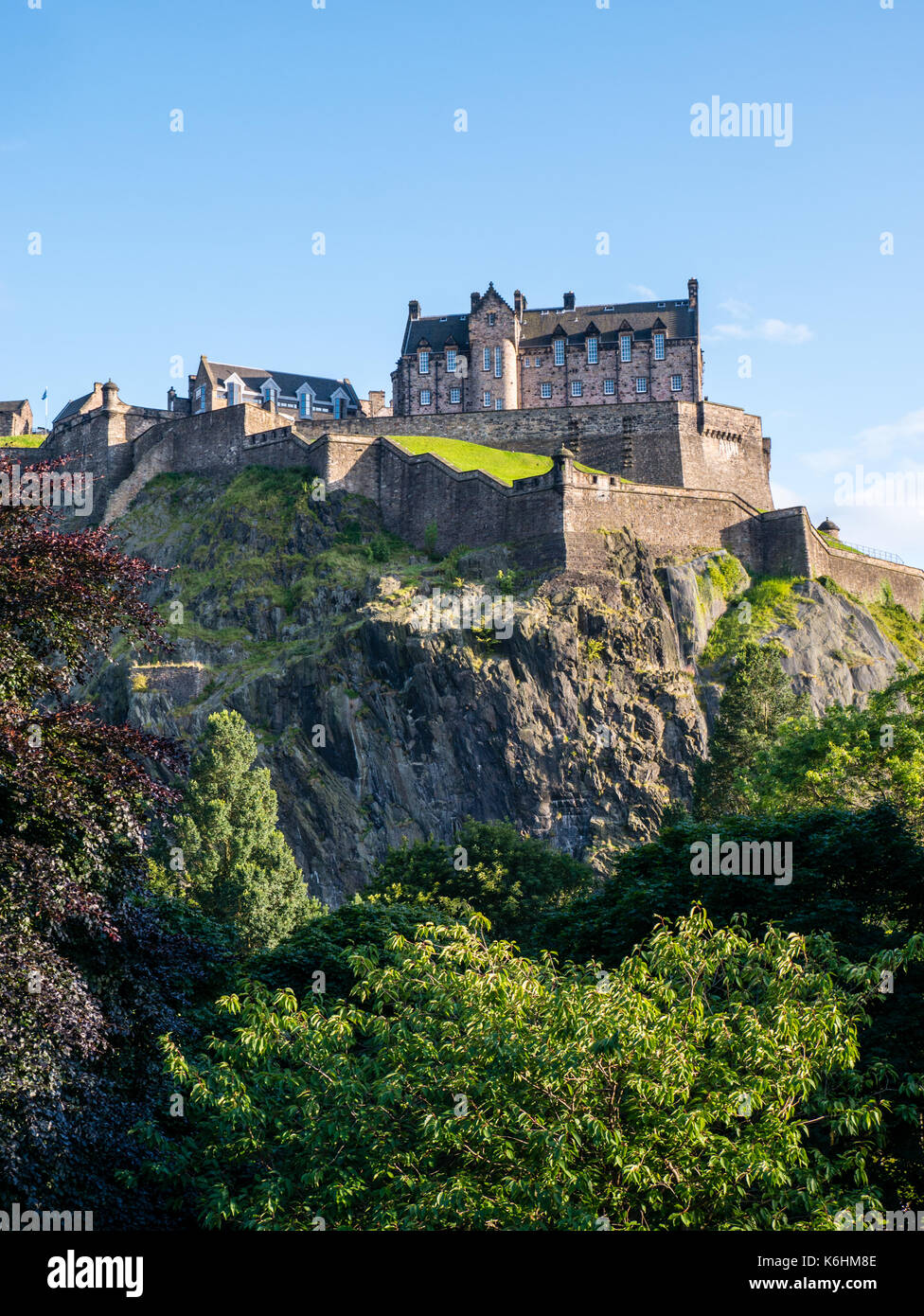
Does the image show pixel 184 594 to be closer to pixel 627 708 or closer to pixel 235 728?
pixel 235 728

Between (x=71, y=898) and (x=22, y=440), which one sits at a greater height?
(x=22, y=440)

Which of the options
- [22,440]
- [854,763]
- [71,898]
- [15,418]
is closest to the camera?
[71,898]

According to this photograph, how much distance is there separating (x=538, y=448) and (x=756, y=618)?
16.4 meters

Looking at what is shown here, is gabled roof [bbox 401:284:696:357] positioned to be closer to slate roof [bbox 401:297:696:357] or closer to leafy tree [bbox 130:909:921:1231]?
slate roof [bbox 401:297:696:357]

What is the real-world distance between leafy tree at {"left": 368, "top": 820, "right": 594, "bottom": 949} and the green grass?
1803cm

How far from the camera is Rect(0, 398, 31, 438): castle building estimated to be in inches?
4572

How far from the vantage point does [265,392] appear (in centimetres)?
9844

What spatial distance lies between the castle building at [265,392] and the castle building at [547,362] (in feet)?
30.9

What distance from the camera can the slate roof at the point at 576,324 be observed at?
88.8 m

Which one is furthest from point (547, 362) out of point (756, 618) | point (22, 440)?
point (22, 440)

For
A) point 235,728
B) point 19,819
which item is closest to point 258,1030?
point 19,819

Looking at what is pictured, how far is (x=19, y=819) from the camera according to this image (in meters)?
19.6

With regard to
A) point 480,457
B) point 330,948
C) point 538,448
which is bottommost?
point 330,948

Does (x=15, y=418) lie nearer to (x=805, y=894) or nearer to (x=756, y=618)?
(x=756, y=618)
